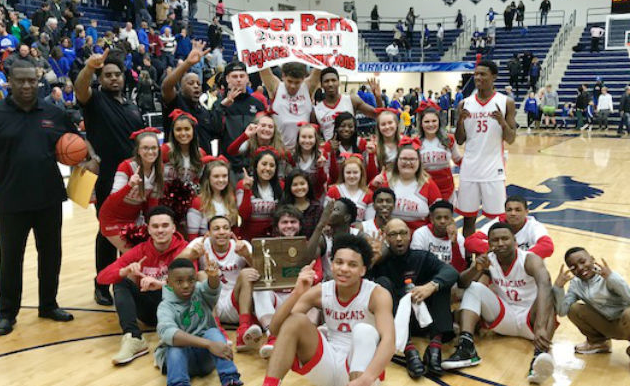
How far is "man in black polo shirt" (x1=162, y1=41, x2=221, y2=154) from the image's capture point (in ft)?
15.0

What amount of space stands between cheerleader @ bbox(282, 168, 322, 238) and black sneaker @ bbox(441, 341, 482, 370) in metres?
1.39

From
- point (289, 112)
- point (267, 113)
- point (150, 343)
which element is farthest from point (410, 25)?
point (150, 343)

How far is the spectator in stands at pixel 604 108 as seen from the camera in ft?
62.0

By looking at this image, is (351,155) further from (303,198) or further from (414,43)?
(414,43)

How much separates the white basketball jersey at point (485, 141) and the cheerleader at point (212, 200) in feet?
6.56

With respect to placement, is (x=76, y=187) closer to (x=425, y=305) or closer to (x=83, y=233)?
(x=425, y=305)

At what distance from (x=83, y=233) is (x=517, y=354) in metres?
5.23

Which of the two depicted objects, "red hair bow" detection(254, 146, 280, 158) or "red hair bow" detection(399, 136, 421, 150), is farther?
"red hair bow" detection(399, 136, 421, 150)

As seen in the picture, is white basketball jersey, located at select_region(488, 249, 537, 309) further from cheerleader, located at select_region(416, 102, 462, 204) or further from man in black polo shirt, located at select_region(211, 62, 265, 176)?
man in black polo shirt, located at select_region(211, 62, 265, 176)

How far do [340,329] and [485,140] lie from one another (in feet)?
7.93

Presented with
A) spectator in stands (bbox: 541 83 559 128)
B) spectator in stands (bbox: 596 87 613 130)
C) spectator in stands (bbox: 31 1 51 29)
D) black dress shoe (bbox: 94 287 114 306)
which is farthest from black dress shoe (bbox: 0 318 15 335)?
spectator in stands (bbox: 541 83 559 128)

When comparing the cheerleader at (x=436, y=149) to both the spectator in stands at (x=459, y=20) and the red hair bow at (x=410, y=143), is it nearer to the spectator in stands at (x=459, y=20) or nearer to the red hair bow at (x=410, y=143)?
the red hair bow at (x=410, y=143)

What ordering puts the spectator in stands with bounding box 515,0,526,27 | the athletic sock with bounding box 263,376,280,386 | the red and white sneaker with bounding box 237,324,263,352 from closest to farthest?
the athletic sock with bounding box 263,376,280,386 < the red and white sneaker with bounding box 237,324,263,352 < the spectator in stands with bounding box 515,0,526,27

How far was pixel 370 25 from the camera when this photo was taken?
3166 cm
